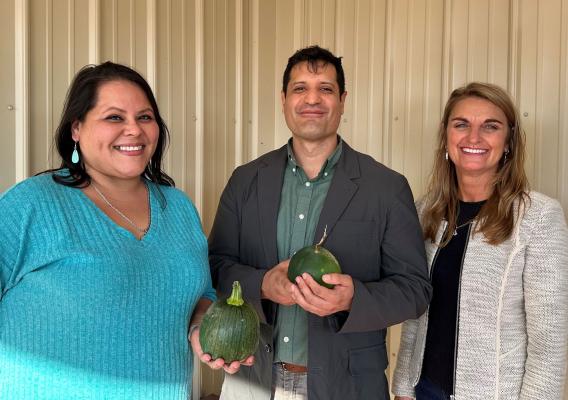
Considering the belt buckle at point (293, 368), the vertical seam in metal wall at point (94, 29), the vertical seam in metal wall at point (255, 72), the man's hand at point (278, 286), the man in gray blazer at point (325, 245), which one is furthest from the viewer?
the vertical seam in metal wall at point (255, 72)

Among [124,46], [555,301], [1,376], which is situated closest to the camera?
[1,376]

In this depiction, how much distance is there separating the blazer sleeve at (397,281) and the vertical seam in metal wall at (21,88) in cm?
150

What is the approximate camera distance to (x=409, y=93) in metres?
3.12

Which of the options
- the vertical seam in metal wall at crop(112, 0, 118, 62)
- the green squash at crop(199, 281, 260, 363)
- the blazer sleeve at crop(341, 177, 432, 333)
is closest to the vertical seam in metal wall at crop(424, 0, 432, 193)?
the blazer sleeve at crop(341, 177, 432, 333)

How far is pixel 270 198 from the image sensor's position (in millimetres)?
2195

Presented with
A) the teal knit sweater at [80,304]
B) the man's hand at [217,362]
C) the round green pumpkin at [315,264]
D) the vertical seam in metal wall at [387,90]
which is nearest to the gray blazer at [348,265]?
the round green pumpkin at [315,264]

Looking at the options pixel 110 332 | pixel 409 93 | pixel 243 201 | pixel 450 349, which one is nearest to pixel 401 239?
pixel 450 349

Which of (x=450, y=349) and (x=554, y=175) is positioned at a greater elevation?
(x=554, y=175)

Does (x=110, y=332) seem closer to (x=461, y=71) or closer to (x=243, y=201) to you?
(x=243, y=201)

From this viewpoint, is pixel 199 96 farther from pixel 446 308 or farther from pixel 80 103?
pixel 446 308

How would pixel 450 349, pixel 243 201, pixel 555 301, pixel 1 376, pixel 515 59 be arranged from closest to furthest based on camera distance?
pixel 1 376, pixel 555 301, pixel 450 349, pixel 243 201, pixel 515 59

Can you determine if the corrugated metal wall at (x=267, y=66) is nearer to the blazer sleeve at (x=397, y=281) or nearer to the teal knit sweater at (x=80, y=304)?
the teal knit sweater at (x=80, y=304)

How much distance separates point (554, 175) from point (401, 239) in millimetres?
1225

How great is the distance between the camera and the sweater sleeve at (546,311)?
1.85 m
